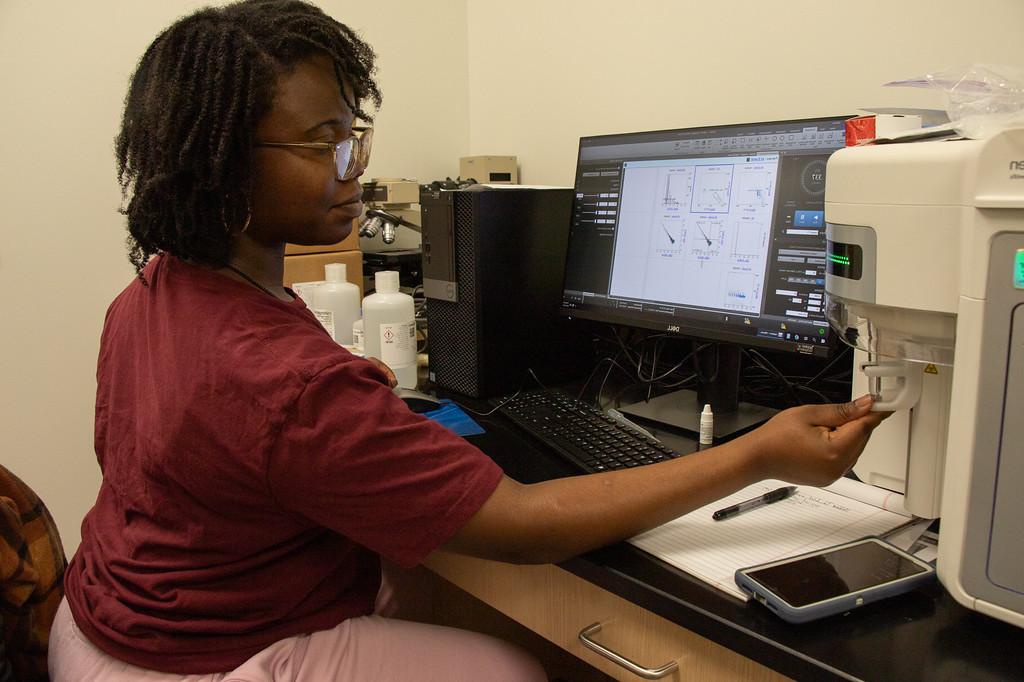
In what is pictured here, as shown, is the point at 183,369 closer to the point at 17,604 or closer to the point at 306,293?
the point at 17,604

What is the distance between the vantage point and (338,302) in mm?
1686

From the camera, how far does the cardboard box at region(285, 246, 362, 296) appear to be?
1793 millimetres

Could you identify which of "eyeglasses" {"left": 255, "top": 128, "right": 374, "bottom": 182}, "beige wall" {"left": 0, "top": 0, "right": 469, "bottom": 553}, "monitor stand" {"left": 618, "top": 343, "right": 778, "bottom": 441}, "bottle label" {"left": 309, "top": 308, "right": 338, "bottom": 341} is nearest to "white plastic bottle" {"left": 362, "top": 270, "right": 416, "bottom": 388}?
"bottle label" {"left": 309, "top": 308, "right": 338, "bottom": 341}

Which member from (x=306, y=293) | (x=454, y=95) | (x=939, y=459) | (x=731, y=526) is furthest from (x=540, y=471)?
(x=454, y=95)

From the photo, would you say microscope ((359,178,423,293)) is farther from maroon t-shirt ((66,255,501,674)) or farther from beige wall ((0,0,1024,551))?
maroon t-shirt ((66,255,501,674))

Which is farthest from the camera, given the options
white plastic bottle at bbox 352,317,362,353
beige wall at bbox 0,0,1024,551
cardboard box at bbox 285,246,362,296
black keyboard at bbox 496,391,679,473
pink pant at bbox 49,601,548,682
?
cardboard box at bbox 285,246,362,296

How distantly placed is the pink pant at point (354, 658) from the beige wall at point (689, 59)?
108 centimetres

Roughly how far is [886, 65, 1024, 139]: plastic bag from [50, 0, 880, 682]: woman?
31cm

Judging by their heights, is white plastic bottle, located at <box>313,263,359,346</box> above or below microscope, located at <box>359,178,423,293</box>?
below

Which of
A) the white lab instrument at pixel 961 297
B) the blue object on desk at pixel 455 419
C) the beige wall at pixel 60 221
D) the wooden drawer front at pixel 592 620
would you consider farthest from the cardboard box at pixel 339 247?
the white lab instrument at pixel 961 297

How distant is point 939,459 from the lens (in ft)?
2.63

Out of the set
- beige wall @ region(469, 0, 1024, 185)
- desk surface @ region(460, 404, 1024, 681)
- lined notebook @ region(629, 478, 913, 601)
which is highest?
beige wall @ region(469, 0, 1024, 185)

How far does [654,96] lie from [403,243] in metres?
0.87

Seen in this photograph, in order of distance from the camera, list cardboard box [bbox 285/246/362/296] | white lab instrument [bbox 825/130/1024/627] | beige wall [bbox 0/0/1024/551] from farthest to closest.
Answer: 1. cardboard box [bbox 285/246/362/296]
2. beige wall [bbox 0/0/1024/551]
3. white lab instrument [bbox 825/130/1024/627]
